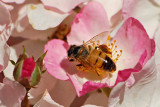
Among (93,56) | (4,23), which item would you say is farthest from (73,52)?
(4,23)

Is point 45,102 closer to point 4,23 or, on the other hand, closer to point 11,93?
point 11,93

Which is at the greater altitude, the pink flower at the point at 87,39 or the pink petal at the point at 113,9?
the pink petal at the point at 113,9

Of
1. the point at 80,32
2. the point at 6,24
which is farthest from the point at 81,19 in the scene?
the point at 6,24

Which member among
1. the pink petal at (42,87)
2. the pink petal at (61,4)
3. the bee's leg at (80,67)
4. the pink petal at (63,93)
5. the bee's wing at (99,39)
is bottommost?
the pink petal at (63,93)

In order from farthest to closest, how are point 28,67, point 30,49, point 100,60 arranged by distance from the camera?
point 30,49 < point 100,60 < point 28,67

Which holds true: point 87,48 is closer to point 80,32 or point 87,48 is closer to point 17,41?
point 80,32

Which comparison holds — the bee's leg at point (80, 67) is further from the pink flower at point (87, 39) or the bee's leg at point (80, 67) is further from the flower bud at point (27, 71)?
the flower bud at point (27, 71)

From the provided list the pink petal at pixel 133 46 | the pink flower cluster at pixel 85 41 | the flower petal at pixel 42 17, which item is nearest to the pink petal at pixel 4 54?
the pink flower cluster at pixel 85 41
